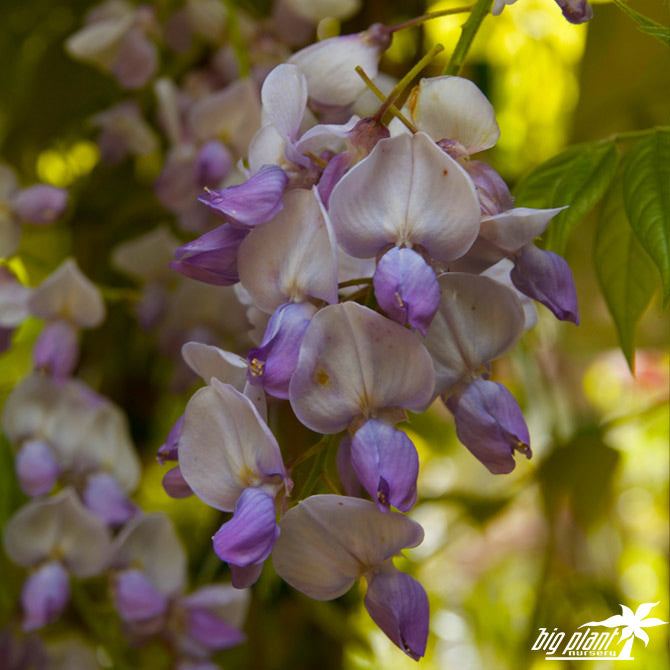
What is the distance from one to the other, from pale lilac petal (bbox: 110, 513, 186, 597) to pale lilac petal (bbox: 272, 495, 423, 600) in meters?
0.30

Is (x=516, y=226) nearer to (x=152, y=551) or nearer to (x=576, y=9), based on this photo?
(x=576, y=9)

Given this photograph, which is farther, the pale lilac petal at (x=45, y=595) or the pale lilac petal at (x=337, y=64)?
the pale lilac petal at (x=45, y=595)

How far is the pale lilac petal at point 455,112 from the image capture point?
303mm

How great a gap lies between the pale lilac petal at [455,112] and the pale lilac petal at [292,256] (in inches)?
2.3

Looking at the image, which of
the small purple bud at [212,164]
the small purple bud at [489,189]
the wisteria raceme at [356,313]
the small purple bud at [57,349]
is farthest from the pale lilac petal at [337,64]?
the small purple bud at [57,349]

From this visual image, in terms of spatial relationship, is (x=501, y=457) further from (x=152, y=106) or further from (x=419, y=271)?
(x=152, y=106)

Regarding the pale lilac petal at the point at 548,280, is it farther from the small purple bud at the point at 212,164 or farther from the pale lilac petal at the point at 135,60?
the pale lilac petal at the point at 135,60

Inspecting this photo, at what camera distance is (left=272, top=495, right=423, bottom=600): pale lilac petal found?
29cm

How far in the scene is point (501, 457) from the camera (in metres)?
0.30

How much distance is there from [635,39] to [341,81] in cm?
40

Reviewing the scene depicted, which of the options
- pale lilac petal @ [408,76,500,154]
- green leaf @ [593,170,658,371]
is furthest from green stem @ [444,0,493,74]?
green leaf @ [593,170,658,371]

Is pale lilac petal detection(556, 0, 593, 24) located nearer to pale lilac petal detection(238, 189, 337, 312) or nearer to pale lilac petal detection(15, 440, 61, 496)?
pale lilac petal detection(238, 189, 337, 312)

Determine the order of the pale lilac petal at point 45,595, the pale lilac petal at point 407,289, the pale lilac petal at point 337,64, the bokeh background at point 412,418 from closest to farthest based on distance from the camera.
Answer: the pale lilac petal at point 407,289 < the pale lilac petal at point 337,64 < the pale lilac petal at point 45,595 < the bokeh background at point 412,418

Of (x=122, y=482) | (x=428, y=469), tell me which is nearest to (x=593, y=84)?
(x=122, y=482)
